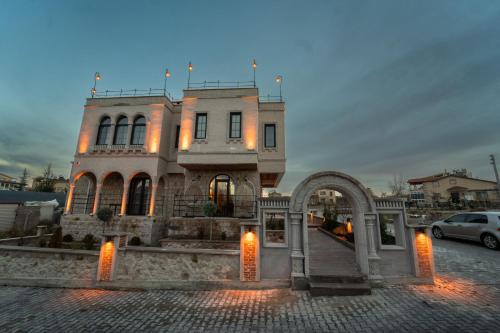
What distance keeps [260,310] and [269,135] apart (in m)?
10.9

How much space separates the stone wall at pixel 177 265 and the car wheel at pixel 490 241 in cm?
1295

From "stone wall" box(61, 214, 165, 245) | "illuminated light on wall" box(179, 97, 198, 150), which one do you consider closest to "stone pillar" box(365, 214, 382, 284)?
"illuminated light on wall" box(179, 97, 198, 150)

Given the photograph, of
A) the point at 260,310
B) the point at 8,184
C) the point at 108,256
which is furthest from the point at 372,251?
the point at 8,184

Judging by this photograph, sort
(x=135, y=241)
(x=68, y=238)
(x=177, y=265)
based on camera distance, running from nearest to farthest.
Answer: (x=177, y=265) < (x=135, y=241) < (x=68, y=238)

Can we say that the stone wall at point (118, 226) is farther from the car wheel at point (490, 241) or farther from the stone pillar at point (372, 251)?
the car wheel at point (490, 241)

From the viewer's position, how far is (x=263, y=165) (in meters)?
13.8

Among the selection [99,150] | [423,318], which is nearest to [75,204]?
[99,150]

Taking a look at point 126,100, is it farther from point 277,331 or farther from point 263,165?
point 277,331

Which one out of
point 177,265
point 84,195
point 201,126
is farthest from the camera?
point 84,195

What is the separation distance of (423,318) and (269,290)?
4.10m

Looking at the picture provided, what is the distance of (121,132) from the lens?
14469 millimetres

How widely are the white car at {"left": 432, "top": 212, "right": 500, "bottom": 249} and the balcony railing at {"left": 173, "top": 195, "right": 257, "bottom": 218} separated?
39.5 feet

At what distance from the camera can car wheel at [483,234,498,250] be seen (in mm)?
9797

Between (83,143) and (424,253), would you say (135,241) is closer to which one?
(83,143)
